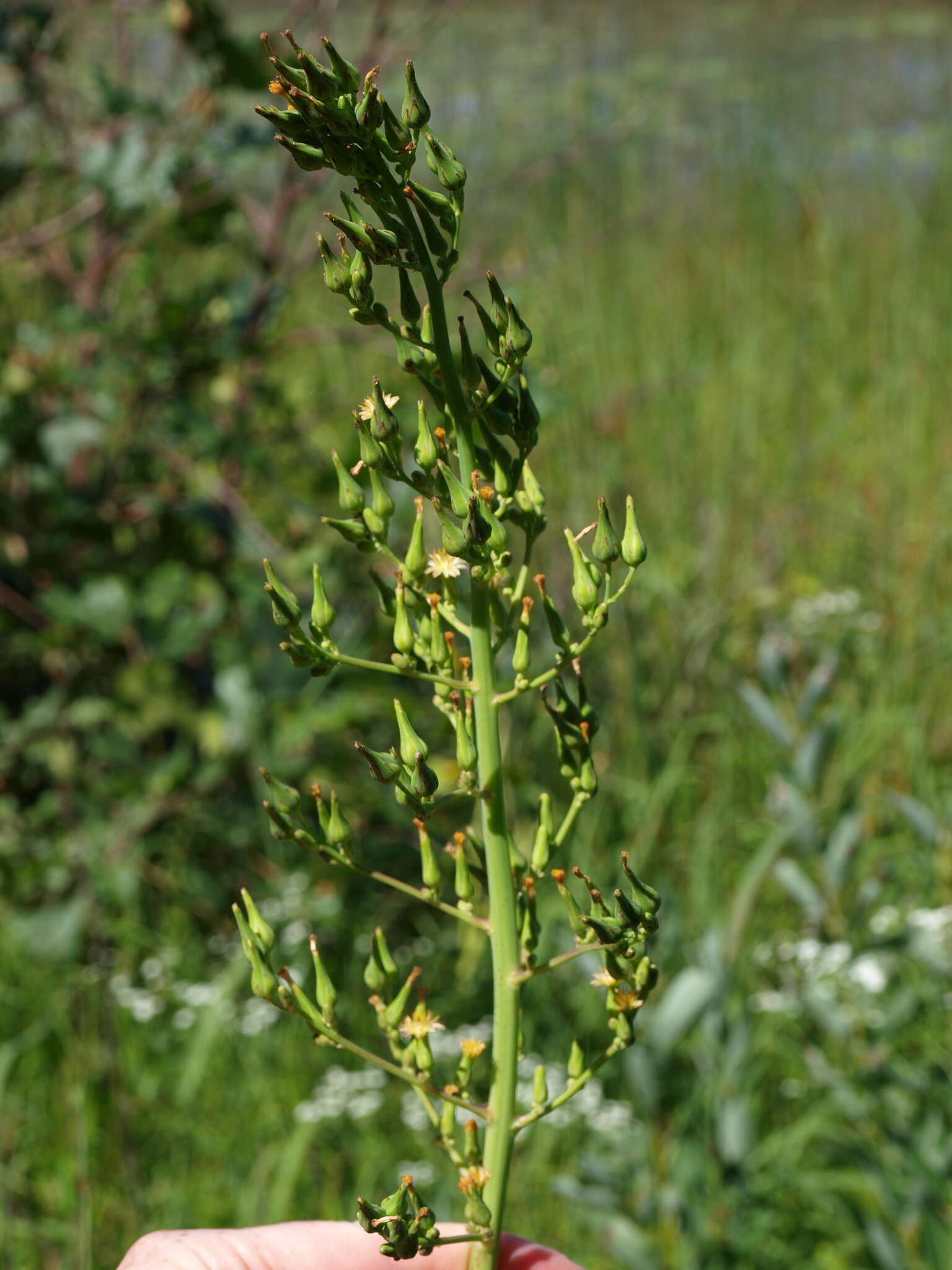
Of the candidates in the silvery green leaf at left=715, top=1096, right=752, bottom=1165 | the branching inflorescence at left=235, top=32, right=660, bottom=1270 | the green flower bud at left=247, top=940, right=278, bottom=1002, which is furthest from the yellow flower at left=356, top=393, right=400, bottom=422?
the silvery green leaf at left=715, top=1096, right=752, bottom=1165

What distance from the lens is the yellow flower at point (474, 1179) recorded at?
97 cm

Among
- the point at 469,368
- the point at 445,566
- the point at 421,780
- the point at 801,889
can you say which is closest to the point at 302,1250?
the point at 421,780

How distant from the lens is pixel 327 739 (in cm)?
330

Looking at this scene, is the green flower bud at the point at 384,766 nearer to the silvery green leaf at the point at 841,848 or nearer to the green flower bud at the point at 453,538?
the green flower bud at the point at 453,538

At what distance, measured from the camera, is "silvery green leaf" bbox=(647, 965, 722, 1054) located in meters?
2.11

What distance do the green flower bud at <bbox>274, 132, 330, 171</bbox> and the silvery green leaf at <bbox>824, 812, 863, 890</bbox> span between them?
190cm

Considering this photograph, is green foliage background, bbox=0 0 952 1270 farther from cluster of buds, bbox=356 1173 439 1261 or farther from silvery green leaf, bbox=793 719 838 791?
cluster of buds, bbox=356 1173 439 1261

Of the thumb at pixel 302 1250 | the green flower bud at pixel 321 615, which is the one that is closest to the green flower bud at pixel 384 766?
the green flower bud at pixel 321 615

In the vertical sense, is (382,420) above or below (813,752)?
below

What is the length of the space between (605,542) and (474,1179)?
20.1 inches

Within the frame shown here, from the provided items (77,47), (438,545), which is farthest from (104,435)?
(77,47)

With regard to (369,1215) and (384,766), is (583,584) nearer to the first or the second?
(384,766)

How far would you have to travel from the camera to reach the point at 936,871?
8.18 ft

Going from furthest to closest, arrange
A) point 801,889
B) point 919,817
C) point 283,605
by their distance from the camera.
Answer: point 801,889, point 919,817, point 283,605
